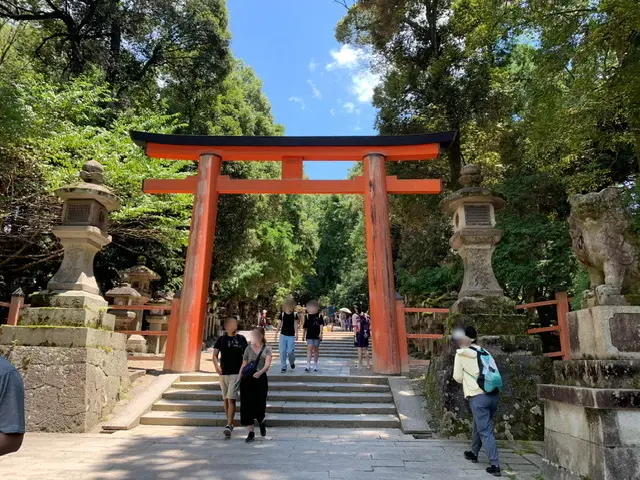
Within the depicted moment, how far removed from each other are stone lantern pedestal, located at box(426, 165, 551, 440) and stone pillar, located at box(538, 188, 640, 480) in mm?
1852

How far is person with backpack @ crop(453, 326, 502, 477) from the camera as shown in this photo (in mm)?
→ 4273

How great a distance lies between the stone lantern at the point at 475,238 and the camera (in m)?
6.45

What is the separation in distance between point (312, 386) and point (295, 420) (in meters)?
1.19

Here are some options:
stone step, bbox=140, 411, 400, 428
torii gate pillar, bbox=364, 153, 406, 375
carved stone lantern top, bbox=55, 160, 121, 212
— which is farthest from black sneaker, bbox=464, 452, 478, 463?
carved stone lantern top, bbox=55, 160, 121, 212

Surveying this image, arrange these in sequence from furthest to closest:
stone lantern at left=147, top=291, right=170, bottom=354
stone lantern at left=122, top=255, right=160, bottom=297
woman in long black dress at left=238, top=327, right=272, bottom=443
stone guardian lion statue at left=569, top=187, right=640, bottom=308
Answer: stone lantern at left=122, top=255, right=160, bottom=297 → stone lantern at left=147, top=291, right=170, bottom=354 → woman in long black dress at left=238, top=327, right=272, bottom=443 → stone guardian lion statue at left=569, top=187, right=640, bottom=308

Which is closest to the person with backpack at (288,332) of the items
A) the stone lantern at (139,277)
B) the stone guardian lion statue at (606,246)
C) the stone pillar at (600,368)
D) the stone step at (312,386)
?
the stone step at (312,386)

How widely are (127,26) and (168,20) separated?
1551 mm

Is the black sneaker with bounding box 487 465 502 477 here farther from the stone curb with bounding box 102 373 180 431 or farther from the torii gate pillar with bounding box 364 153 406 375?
the stone curb with bounding box 102 373 180 431

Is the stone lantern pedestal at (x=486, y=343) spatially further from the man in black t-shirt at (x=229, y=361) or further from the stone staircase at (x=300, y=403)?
the man in black t-shirt at (x=229, y=361)

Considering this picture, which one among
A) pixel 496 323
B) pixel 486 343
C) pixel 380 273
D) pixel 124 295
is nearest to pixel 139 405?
pixel 380 273

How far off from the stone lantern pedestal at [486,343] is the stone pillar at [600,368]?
1.85 meters

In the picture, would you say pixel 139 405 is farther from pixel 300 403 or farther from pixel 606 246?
pixel 606 246

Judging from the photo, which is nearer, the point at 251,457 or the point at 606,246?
the point at 606,246

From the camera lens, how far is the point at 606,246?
3.70 metres
